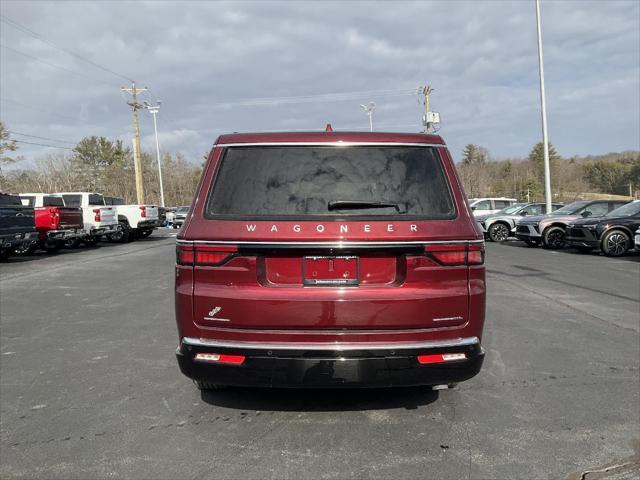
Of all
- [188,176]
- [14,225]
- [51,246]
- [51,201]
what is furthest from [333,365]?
[188,176]

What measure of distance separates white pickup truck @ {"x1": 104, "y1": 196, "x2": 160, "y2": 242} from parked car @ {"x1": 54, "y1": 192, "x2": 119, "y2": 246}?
0.75 metres

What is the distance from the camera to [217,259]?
9.95 ft

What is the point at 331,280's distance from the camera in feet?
9.82

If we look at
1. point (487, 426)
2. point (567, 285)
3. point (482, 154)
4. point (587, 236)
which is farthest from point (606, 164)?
point (487, 426)

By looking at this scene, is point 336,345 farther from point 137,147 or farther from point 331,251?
point 137,147

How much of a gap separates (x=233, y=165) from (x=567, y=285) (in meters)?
7.84

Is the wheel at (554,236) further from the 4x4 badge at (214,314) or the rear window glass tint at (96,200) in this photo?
the rear window glass tint at (96,200)

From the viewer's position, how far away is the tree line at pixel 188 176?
179 ft

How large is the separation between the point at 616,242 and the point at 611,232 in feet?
0.99

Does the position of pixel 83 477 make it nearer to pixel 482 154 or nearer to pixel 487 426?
pixel 487 426

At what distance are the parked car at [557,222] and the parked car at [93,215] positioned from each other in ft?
53.6

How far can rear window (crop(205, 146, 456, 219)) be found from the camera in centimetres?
306

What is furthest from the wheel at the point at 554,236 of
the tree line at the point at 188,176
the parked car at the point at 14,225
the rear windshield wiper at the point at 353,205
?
the tree line at the point at 188,176

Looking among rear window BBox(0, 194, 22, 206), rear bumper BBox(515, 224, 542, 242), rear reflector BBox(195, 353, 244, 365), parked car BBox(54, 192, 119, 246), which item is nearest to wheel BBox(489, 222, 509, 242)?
rear bumper BBox(515, 224, 542, 242)
